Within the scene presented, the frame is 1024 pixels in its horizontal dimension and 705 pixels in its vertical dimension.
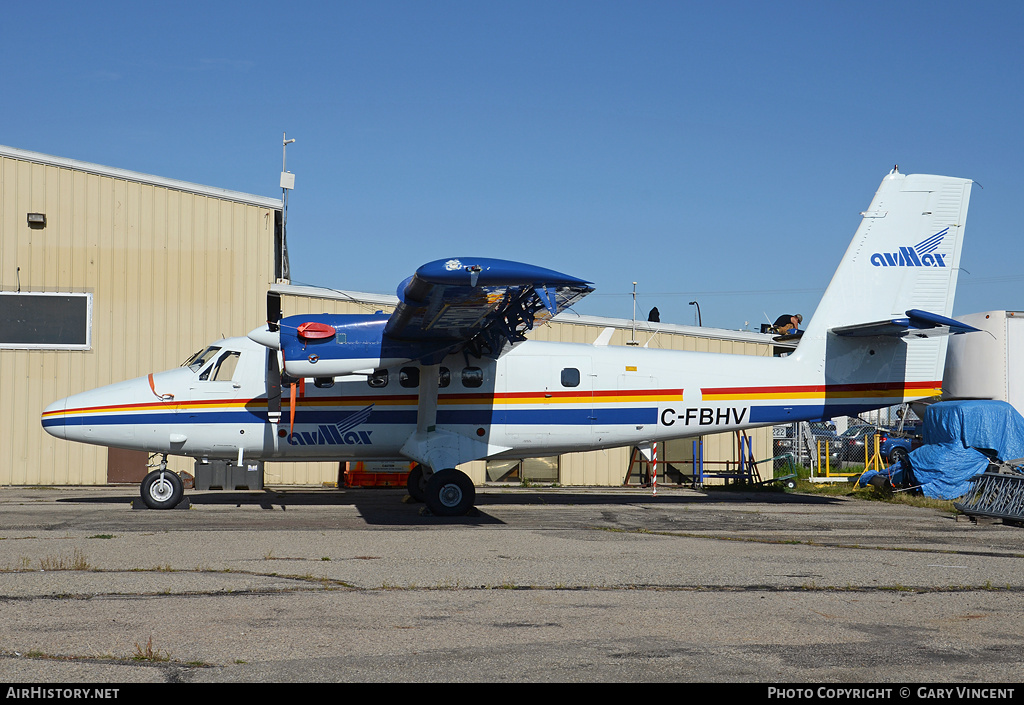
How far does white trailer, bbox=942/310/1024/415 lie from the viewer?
19250mm

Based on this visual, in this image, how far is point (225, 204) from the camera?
21.1 m

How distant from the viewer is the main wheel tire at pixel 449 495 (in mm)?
13758

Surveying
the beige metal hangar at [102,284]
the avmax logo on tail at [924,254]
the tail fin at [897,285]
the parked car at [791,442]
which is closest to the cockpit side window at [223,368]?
the beige metal hangar at [102,284]

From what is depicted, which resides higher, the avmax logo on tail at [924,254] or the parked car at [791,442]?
the avmax logo on tail at [924,254]

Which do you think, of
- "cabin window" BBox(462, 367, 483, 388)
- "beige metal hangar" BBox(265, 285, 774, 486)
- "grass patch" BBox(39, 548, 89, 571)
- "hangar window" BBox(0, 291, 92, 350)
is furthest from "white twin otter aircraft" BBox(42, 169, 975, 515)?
"hangar window" BBox(0, 291, 92, 350)

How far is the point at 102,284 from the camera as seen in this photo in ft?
67.5

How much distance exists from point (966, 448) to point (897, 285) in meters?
4.08

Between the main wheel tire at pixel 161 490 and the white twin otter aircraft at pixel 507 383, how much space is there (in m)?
0.02

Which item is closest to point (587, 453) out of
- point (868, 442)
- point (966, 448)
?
point (966, 448)

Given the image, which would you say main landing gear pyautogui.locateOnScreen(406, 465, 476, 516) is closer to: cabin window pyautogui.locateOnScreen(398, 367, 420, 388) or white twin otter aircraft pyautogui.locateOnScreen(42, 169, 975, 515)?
white twin otter aircraft pyautogui.locateOnScreen(42, 169, 975, 515)

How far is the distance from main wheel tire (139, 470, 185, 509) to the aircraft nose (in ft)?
5.60

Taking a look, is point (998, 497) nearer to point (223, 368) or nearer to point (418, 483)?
point (418, 483)

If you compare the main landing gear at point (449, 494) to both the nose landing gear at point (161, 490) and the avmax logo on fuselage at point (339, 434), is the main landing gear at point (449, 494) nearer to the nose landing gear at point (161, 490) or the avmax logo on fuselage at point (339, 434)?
the avmax logo on fuselage at point (339, 434)
